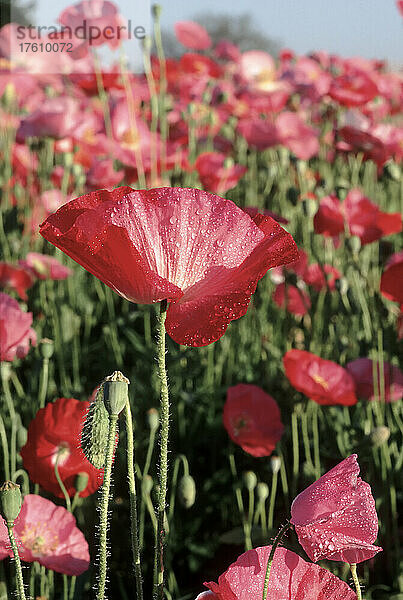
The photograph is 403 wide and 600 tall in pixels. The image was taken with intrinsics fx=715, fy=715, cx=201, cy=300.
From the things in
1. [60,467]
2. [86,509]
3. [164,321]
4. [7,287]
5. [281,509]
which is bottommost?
[281,509]

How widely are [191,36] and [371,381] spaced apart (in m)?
1.90

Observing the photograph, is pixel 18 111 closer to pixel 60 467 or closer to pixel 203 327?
pixel 60 467

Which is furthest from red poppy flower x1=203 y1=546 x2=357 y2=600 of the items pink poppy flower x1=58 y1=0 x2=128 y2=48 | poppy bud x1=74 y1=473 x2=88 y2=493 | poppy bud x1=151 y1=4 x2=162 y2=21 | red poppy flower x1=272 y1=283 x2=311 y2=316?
pink poppy flower x1=58 y1=0 x2=128 y2=48

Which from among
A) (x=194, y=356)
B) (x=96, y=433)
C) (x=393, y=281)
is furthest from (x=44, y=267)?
(x=96, y=433)

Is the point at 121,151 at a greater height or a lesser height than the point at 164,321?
lesser

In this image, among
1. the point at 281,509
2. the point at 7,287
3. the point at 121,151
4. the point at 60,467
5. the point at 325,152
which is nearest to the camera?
the point at 60,467

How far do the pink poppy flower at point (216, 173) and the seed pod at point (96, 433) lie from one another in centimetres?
124

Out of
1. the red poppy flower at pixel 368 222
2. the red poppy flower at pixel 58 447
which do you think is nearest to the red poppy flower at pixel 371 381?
the red poppy flower at pixel 368 222

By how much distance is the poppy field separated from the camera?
530 millimetres

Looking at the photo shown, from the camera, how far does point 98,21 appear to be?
168cm

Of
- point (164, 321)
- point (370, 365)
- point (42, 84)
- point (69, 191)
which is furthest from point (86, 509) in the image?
point (42, 84)

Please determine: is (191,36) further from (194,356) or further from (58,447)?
(58,447)

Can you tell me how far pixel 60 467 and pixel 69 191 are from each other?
1412 mm

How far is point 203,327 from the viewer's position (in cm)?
52
